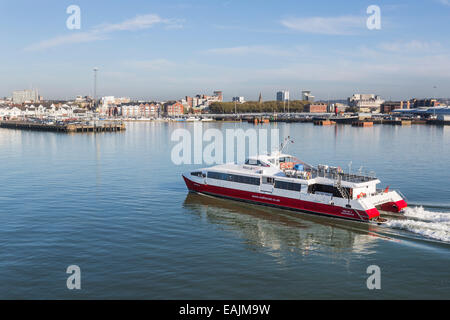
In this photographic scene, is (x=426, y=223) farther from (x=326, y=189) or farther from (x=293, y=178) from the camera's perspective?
(x=293, y=178)

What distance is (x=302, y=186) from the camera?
78.3ft

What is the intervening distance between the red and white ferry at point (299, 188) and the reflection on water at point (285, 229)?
2.12 ft

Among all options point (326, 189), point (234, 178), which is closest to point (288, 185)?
point (326, 189)

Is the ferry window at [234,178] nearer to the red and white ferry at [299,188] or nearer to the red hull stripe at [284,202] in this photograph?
the red and white ferry at [299,188]

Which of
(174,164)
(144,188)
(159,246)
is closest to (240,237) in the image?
(159,246)

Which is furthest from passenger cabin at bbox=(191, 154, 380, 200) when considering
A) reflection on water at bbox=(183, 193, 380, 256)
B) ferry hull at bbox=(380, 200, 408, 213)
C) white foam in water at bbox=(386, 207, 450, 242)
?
white foam in water at bbox=(386, 207, 450, 242)

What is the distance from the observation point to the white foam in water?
1878 cm

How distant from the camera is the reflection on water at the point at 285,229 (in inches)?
735

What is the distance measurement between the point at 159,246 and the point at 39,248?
18.7 feet

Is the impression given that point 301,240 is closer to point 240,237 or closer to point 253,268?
point 240,237

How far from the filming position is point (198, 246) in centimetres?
1834

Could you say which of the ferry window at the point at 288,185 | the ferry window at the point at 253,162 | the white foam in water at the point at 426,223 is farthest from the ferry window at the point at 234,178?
the white foam in water at the point at 426,223
